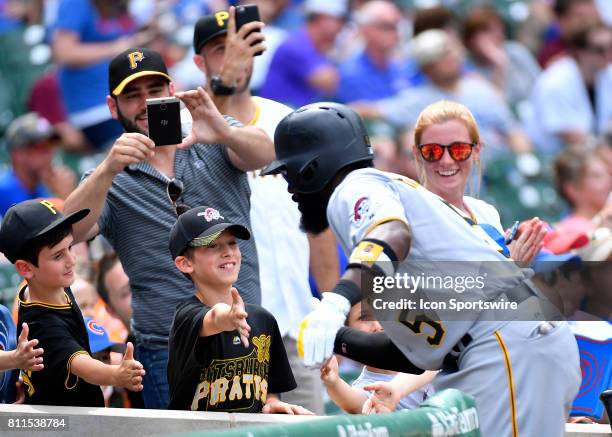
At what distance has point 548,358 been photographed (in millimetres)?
4176

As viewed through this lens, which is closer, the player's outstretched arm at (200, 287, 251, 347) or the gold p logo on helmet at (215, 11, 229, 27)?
the player's outstretched arm at (200, 287, 251, 347)

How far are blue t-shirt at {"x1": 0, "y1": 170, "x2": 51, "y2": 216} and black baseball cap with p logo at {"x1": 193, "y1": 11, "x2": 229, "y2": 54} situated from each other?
9.22 feet

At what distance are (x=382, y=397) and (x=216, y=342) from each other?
64 centimetres

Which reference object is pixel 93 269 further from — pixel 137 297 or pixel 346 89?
pixel 346 89

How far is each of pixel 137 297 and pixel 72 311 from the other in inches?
22.1

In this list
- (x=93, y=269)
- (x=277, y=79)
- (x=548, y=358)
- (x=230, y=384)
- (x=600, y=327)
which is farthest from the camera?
(x=277, y=79)

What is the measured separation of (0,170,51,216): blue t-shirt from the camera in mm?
8711

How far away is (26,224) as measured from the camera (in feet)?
16.5

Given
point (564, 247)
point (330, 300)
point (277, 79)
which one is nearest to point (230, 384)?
point (330, 300)

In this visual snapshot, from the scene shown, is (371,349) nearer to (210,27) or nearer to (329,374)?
(329,374)

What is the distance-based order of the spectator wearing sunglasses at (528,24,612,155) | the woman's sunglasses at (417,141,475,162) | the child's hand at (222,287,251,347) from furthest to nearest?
the spectator wearing sunglasses at (528,24,612,155)
the woman's sunglasses at (417,141,475,162)
the child's hand at (222,287,251,347)

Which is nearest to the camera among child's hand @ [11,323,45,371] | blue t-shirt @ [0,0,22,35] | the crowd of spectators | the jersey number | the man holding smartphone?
the jersey number

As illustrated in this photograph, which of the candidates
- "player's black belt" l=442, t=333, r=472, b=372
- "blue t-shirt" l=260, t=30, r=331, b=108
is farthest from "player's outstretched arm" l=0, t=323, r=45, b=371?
"blue t-shirt" l=260, t=30, r=331, b=108

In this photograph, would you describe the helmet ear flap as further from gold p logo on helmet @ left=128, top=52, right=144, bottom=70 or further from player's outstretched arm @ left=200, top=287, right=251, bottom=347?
gold p logo on helmet @ left=128, top=52, right=144, bottom=70
